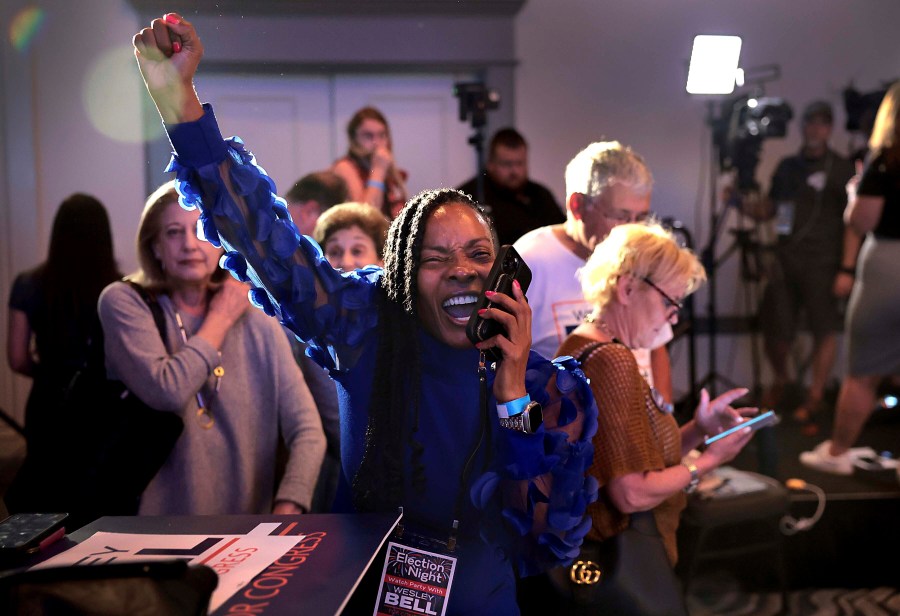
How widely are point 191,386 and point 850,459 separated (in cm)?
334

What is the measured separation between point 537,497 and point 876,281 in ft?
10.4

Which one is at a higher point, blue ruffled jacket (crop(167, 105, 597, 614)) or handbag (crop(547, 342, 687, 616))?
blue ruffled jacket (crop(167, 105, 597, 614))

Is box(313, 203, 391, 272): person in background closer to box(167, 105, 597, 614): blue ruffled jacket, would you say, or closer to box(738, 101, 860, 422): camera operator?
box(167, 105, 597, 614): blue ruffled jacket

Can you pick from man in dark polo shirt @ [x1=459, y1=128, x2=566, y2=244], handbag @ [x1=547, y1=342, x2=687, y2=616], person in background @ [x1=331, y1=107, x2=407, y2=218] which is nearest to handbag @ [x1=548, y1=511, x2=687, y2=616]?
handbag @ [x1=547, y1=342, x2=687, y2=616]

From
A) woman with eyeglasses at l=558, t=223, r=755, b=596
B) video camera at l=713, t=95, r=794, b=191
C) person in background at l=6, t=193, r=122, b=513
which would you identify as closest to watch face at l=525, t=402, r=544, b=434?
woman with eyeglasses at l=558, t=223, r=755, b=596

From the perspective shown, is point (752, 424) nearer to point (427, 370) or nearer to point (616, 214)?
point (616, 214)

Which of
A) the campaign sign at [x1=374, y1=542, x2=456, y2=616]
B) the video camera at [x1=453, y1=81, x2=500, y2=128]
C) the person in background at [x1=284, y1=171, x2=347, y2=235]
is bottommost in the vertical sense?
the campaign sign at [x1=374, y1=542, x2=456, y2=616]

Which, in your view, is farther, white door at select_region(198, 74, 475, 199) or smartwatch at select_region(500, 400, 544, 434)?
white door at select_region(198, 74, 475, 199)

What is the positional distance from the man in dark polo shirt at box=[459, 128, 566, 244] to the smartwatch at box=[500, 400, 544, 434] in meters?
2.57

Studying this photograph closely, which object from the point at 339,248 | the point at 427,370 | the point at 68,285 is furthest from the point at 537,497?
the point at 68,285

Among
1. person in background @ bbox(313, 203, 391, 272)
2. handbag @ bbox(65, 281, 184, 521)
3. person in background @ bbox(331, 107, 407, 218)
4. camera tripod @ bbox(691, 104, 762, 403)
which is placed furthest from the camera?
camera tripod @ bbox(691, 104, 762, 403)

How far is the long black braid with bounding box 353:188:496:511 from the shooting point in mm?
1237

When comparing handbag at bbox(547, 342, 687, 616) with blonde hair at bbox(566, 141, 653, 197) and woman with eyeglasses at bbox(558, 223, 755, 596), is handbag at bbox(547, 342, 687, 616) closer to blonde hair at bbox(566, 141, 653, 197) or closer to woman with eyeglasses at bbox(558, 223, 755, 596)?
woman with eyeglasses at bbox(558, 223, 755, 596)

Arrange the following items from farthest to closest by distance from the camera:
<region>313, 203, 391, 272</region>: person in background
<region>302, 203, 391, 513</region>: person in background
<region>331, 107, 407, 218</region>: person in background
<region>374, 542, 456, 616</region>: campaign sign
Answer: <region>331, 107, 407, 218</region>: person in background → <region>313, 203, 391, 272</region>: person in background → <region>302, 203, 391, 513</region>: person in background → <region>374, 542, 456, 616</region>: campaign sign
